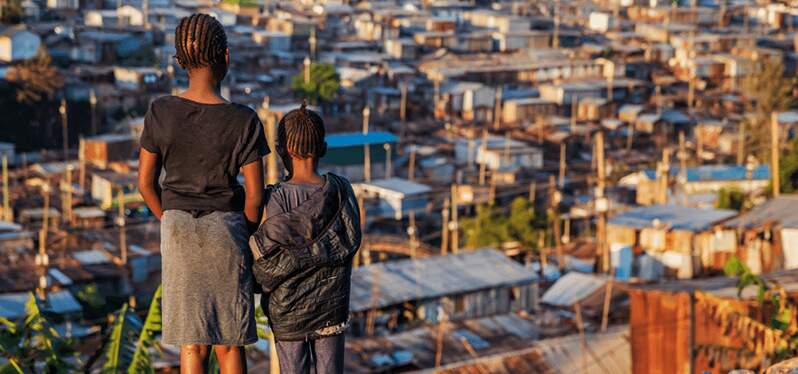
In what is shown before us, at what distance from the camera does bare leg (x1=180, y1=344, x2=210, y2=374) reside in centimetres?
318

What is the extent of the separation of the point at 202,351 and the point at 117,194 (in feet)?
57.8

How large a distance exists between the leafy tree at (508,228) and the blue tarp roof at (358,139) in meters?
4.92

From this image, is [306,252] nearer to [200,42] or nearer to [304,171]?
[304,171]

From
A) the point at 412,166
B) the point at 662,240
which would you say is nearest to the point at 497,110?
the point at 412,166

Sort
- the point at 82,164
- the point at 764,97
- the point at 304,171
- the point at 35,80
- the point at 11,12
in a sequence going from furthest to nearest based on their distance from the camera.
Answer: the point at 764,97, the point at 11,12, the point at 35,80, the point at 82,164, the point at 304,171

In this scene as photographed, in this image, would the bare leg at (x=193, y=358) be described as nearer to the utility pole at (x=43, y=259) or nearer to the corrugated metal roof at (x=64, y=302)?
the utility pole at (x=43, y=259)

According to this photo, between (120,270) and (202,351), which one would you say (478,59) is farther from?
(202,351)

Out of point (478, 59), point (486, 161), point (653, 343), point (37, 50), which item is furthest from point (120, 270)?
point (478, 59)

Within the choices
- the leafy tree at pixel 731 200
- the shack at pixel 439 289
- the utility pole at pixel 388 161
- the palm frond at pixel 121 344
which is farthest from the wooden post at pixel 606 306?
the utility pole at pixel 388 161

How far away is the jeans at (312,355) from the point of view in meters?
3.24

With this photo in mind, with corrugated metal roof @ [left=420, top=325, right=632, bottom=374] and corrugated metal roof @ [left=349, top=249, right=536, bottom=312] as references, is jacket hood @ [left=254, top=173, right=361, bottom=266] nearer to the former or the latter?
corrugated metal roof @ [left=420, top=325, right=632, bottom=374]

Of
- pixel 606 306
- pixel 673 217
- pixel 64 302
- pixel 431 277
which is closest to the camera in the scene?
pixel 606 306

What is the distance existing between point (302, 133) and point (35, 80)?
23.1 metres

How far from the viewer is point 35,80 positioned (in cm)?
2534
